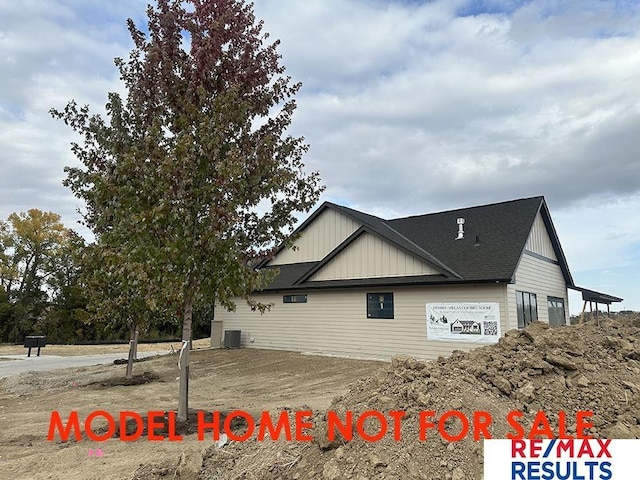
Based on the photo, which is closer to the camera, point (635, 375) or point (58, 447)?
point (635, 375)

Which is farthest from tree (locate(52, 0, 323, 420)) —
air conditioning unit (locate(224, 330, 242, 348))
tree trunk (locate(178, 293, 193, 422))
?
air conditioning unit (locate(224, 330, 242, 348))

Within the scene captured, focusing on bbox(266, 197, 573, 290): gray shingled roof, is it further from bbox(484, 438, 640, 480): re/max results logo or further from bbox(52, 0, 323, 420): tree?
bbox(484, 438, 640, 480): re/max results logo

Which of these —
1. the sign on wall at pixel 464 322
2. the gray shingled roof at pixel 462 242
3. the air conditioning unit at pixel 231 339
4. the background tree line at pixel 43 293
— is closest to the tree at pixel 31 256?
the background tree line at pixel 43 293

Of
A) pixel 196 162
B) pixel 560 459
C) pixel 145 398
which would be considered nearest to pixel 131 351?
pixel 145 398

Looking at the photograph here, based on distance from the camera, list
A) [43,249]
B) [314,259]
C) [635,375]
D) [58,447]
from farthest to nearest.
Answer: [43,249], [314,259], [58,447], [635,375]

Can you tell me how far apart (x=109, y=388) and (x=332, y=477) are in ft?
28.2

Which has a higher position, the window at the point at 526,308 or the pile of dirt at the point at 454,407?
the window at the point at 526,308

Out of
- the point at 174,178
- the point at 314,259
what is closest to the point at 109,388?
the point at 174,178

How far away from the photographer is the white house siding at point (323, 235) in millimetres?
18314

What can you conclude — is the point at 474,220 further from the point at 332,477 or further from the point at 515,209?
the point at 332,477

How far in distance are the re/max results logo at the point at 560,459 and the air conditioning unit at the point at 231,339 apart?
658 inches

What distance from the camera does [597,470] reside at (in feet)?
11.1

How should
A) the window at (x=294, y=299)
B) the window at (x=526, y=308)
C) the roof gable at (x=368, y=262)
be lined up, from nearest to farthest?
the window at (x=526, y=308) < the roof gable at (x=368, y=262) < the window at (x=294, y=299)

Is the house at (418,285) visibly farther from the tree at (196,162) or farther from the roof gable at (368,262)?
the tree at (196,162)
